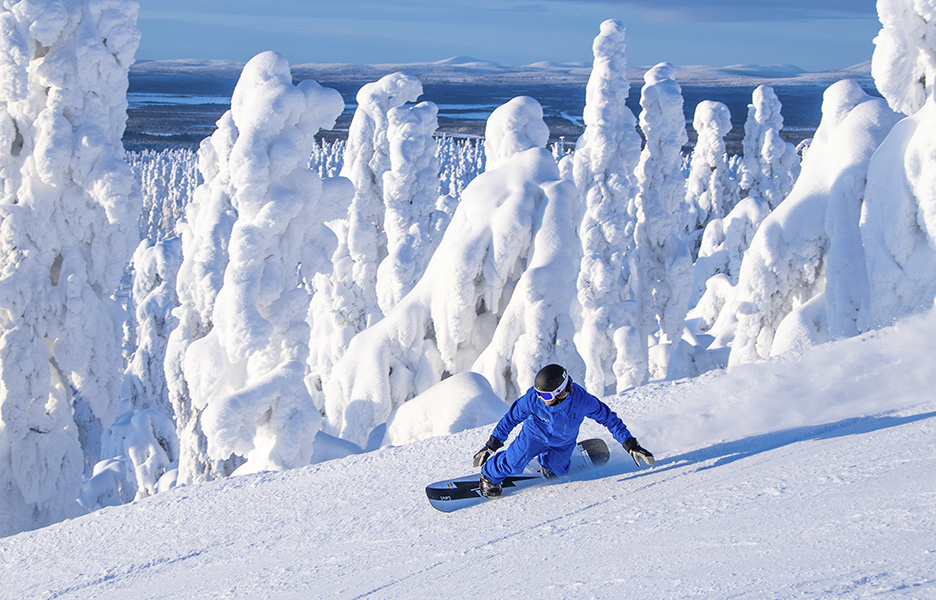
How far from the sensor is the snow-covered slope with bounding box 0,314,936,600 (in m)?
4.00

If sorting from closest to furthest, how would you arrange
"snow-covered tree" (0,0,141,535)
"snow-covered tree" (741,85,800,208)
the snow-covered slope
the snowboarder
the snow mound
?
the snow-covered slope < the snowboarder < the snow mound < "snow-covered tree" (0,0,141,535) < "snow-covered tree" (741,85,800,208)

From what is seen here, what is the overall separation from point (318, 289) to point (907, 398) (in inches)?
651

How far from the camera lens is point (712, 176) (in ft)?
109

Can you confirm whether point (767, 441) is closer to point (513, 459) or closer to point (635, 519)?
point (635, 519)

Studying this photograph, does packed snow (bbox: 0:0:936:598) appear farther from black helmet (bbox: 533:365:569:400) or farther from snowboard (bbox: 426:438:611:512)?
black helmet (bbox: 533:365:569:400)

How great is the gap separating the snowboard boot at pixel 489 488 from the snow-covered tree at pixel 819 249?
777cm

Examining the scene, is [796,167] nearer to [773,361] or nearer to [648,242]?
[648,242]

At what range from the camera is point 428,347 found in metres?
13.1

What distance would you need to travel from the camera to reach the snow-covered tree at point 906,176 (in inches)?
361

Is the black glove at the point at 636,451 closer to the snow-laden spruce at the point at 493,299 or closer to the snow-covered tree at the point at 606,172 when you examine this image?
the snow-laden spruce at the point at 493,299

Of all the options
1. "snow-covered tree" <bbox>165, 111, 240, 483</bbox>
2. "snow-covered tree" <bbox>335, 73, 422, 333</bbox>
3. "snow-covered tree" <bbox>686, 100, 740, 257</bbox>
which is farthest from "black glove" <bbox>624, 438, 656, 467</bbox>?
"snow-covered tree" <bbox>686, 100, 740, 257</bbox>

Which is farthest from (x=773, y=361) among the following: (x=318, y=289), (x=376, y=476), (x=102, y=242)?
(x=318, y=289)

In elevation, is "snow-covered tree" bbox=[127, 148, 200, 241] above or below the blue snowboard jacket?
Result: below

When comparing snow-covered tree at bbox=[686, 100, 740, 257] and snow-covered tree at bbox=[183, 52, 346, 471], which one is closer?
snow-covered tree at bbox=[183, 52, 346, 471]
